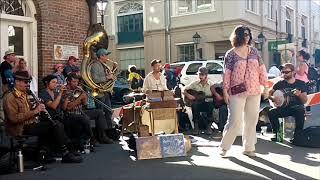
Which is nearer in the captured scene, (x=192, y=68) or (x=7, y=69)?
(x=7, y=69)

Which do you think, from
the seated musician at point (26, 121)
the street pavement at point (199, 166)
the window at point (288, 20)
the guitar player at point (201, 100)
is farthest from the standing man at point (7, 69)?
the window at point (288, 20)

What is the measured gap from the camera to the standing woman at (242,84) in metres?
6.75

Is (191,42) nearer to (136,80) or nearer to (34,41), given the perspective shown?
(136,80)

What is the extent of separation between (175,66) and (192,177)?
1551cm

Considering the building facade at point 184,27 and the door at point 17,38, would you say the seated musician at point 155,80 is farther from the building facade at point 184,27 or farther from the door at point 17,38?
the building facade at point 184,27

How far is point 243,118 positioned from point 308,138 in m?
1.57

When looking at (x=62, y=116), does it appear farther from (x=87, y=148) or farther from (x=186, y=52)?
(x=186, y=52)

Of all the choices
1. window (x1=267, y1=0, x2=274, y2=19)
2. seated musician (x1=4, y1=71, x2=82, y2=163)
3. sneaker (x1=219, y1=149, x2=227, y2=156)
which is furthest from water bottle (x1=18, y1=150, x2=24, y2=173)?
window (x1=267, y1=0, x2=274, y2=19)

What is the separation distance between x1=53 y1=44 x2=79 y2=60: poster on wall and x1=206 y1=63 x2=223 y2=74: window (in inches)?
335

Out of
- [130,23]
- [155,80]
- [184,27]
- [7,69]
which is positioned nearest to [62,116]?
[155,80]

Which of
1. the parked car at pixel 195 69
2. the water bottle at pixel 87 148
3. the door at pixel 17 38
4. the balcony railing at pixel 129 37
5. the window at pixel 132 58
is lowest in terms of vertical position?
the water bottle at pixel 87 148

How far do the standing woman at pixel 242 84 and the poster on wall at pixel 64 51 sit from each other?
225 inches

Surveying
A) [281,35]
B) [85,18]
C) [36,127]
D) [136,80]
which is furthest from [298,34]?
[36,127]

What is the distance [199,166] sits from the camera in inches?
251
